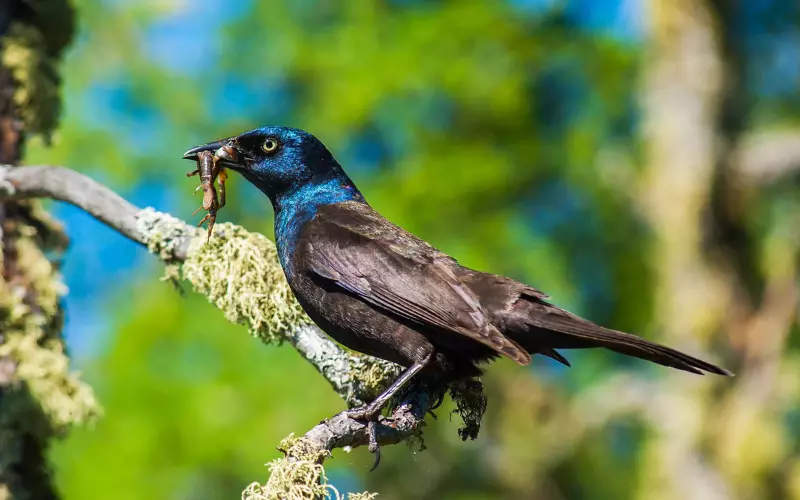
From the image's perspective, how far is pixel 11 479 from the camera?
3994mm

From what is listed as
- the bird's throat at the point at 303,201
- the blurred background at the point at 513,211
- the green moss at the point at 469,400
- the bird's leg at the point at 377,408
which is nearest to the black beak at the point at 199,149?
the bird's throat at the point at 303,201

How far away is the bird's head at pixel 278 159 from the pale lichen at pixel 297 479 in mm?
1786

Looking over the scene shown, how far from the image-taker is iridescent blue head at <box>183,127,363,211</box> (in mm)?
4473

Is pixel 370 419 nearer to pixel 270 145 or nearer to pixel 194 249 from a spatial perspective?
pixel 194 249

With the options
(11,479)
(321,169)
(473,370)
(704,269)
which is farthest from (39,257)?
(704,269)

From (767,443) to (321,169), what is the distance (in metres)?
7.99

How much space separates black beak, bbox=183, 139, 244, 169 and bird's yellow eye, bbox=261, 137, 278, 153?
116mm

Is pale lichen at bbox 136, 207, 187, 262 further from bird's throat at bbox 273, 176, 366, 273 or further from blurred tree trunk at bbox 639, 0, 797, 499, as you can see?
blurred tree trunk at bbox 639, 0, 797, 499

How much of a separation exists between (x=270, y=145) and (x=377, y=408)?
1.58m

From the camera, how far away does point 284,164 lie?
4488mm

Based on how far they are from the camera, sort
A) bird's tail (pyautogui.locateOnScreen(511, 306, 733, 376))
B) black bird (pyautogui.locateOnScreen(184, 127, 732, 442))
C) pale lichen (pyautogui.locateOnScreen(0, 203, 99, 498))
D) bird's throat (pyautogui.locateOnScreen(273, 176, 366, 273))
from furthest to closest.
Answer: bird's throat (pyautogui.locateOnScreen(273, 176, 366, 273))
pale lichen (pyautogui.locateOnScreen(0, 203, 99, 498))
black bird (pyautogui.locateOnScreen(184, 127, 732, 442))
bird's tail (pyautogui.locateOnScreen(511, 306, 733, 376))

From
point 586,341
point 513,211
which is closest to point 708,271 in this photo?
point 513,211

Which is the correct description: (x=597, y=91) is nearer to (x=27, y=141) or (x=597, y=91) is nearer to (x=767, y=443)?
(x=767, y=443)

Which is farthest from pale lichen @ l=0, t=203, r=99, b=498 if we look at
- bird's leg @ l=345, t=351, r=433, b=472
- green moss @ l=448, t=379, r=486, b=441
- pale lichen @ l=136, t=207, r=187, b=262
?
green moss @ l=448, t=379, r=486, b=441
